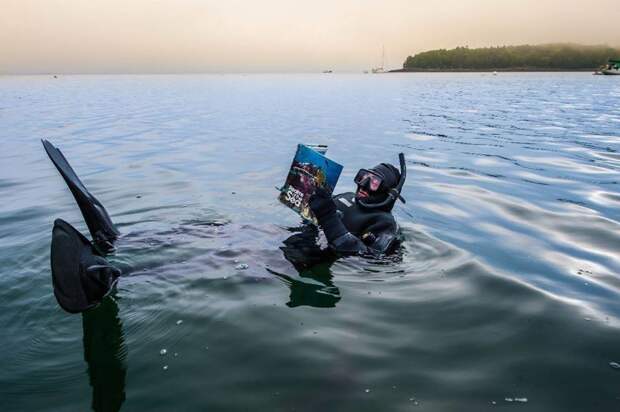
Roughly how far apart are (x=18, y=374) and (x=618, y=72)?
447 feet

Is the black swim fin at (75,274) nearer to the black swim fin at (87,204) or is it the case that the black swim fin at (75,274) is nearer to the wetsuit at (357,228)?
the black swim fin at (87,204)

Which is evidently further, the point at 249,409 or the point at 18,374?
the point at 18,374

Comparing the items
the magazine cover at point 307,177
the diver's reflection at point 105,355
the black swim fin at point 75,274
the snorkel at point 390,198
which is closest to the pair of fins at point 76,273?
the black swim fin at point 75,274

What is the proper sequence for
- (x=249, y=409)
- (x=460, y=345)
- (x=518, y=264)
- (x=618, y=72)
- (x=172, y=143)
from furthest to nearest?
(x=618, y=72), (x=172, y=143), (x=518, y=264), (x=460, y=345), (x=249, y=409)

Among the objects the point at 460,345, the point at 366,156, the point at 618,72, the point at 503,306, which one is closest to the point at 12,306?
the point at 460,345

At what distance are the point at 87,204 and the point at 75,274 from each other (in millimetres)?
1742

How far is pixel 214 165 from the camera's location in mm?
14680

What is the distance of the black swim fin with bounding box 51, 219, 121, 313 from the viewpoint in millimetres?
3990

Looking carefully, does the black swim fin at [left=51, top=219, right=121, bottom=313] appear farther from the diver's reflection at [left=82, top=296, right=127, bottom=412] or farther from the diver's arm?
the diver's arm

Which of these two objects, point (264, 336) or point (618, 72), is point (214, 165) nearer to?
point (264, 336)

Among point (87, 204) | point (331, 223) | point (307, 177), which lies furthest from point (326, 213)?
point (87, 204)

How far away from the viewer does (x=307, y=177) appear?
20.6 ft

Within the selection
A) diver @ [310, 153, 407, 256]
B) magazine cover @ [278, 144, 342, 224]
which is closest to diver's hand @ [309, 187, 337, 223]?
magazine cover @ [278, 144, 342, 224]

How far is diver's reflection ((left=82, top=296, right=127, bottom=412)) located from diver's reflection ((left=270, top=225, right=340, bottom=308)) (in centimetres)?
191
